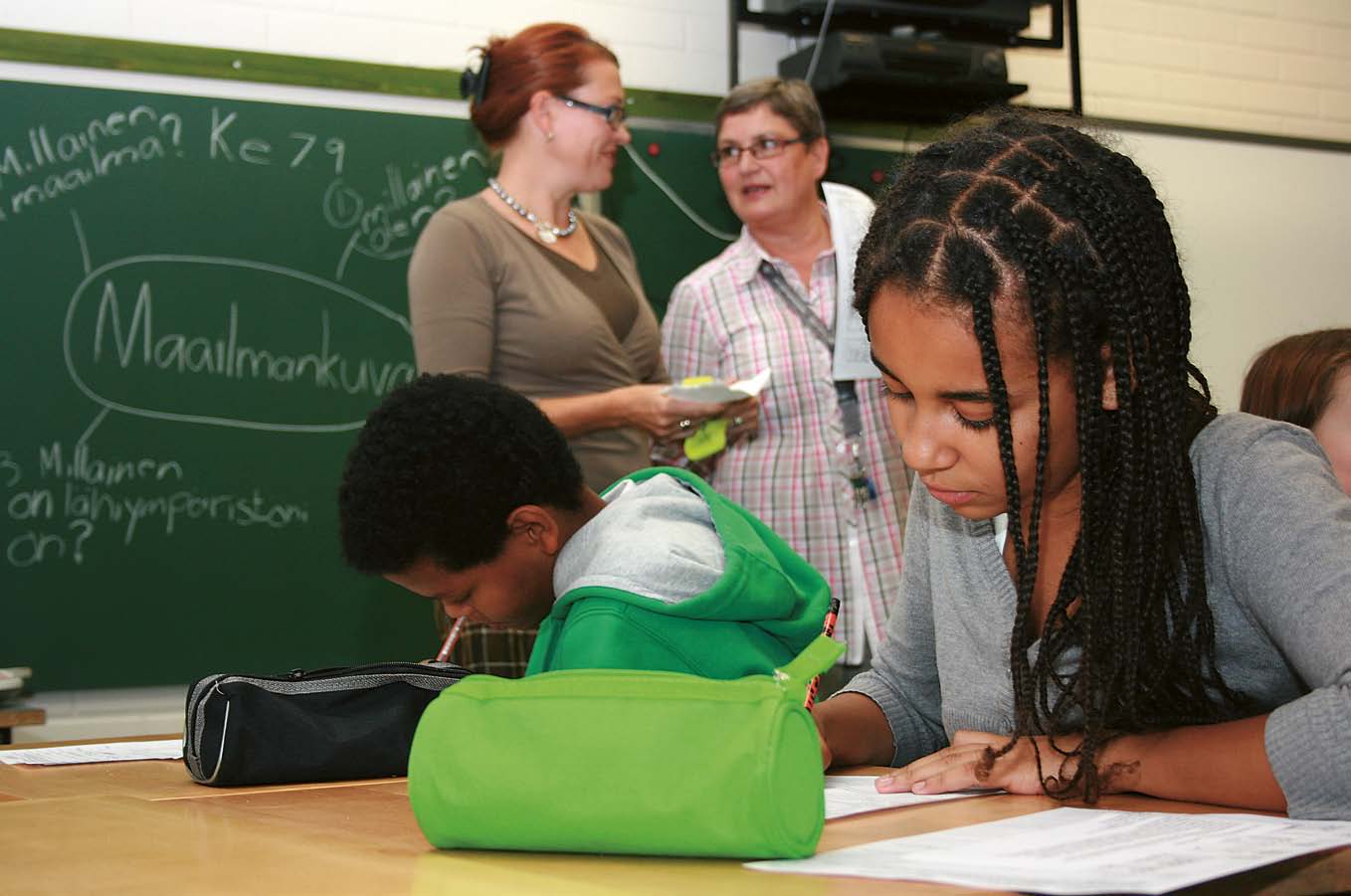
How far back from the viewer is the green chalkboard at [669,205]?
360 cm

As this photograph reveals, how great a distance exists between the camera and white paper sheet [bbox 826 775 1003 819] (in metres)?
0.97

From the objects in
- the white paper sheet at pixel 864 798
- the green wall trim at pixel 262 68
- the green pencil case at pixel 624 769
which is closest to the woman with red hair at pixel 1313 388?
the white paper sheet at pixel 864 798

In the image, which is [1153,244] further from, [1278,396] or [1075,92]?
[1075,92]

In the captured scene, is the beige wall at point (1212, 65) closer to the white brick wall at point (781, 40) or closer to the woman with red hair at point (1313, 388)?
the white brick wall at point (781, 40)

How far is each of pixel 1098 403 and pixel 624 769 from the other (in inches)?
20.4

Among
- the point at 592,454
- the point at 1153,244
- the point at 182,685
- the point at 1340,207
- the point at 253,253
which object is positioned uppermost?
the point at 1340,207

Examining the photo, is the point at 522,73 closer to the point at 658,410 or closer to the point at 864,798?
the point at 658,410

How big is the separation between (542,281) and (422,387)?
81 centimetres

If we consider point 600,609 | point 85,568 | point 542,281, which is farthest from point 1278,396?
point 85,568

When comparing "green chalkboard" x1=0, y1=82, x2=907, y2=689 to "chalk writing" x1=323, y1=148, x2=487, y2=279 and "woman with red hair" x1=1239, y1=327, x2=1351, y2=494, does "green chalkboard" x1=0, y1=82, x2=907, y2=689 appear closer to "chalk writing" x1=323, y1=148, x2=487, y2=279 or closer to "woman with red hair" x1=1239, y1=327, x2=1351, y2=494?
"chalk writing" x1=323, y1=148, x2=487, y2=279

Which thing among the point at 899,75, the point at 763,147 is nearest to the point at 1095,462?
the point at 763,147

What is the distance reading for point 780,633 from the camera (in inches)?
54.3

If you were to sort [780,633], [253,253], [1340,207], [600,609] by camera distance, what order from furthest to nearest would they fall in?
[1340,207]
[253,253]
[780,633]
[600,609]

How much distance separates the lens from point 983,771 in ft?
3.47
